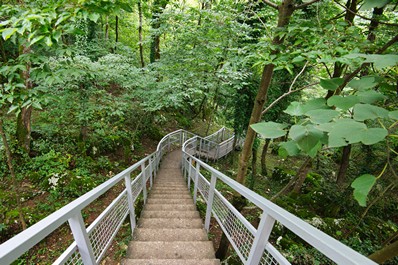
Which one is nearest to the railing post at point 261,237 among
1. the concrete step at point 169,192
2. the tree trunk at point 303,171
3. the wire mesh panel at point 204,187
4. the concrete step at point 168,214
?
the wire mesh panel at point 204,187

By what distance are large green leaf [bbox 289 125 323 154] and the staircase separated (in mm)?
1915

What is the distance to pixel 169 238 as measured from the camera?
2506 millimetres

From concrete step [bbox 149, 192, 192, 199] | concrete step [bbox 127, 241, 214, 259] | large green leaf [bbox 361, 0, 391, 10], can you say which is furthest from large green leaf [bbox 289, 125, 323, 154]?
concrete step [bbox 149, 192, 192, 199]

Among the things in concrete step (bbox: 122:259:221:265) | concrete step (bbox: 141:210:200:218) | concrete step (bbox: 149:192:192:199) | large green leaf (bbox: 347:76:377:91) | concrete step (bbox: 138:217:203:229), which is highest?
large green leaf (bbox: 347:76:377:91)

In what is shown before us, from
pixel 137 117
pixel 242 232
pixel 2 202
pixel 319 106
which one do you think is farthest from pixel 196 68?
pixel 2 202

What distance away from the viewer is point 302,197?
22.6ft

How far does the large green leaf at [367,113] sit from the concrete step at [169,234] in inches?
97.8

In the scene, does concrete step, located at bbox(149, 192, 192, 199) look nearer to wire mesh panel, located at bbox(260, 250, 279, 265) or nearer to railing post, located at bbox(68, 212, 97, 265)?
railing post, located at bbox(68, 212, 97, 265)

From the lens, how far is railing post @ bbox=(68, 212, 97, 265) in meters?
1.20

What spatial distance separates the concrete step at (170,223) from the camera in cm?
290

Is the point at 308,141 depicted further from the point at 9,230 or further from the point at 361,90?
the point at 9,230

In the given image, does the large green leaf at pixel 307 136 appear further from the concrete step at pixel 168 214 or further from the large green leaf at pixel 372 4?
the concrete step at pixel 168 214

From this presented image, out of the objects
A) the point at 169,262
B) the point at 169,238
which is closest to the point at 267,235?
the point at 169,262

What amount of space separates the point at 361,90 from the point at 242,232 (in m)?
1.49
